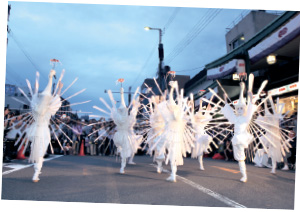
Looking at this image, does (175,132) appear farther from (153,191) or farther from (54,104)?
(54,104)

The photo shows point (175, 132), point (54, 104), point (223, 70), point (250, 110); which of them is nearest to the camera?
point (54, 104)

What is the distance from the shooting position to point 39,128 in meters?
5.37

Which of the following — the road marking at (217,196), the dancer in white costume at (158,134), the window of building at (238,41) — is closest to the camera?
the road marking at (217,196)

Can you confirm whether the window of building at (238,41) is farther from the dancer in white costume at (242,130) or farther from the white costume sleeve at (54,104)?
the white costume sleeve at (54,104)

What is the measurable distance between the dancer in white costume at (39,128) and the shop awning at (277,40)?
827 cm

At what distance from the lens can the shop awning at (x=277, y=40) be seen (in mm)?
8617

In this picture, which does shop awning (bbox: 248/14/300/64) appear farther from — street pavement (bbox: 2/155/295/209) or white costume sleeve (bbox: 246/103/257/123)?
street pavement (bbox: 2/155/295/209)

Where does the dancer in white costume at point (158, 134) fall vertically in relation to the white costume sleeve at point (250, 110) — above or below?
below

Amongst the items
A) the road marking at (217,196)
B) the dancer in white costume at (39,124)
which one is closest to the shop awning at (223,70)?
the road marking at (217,196)

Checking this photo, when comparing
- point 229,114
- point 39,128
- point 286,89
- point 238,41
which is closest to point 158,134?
point 229,114

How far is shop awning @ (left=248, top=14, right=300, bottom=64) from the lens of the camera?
862 centimetres

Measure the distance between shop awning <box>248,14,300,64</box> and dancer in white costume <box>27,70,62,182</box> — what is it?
827 cm

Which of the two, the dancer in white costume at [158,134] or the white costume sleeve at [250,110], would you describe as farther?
the dancer in white costume at [158,134]

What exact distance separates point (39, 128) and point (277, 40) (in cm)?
917
